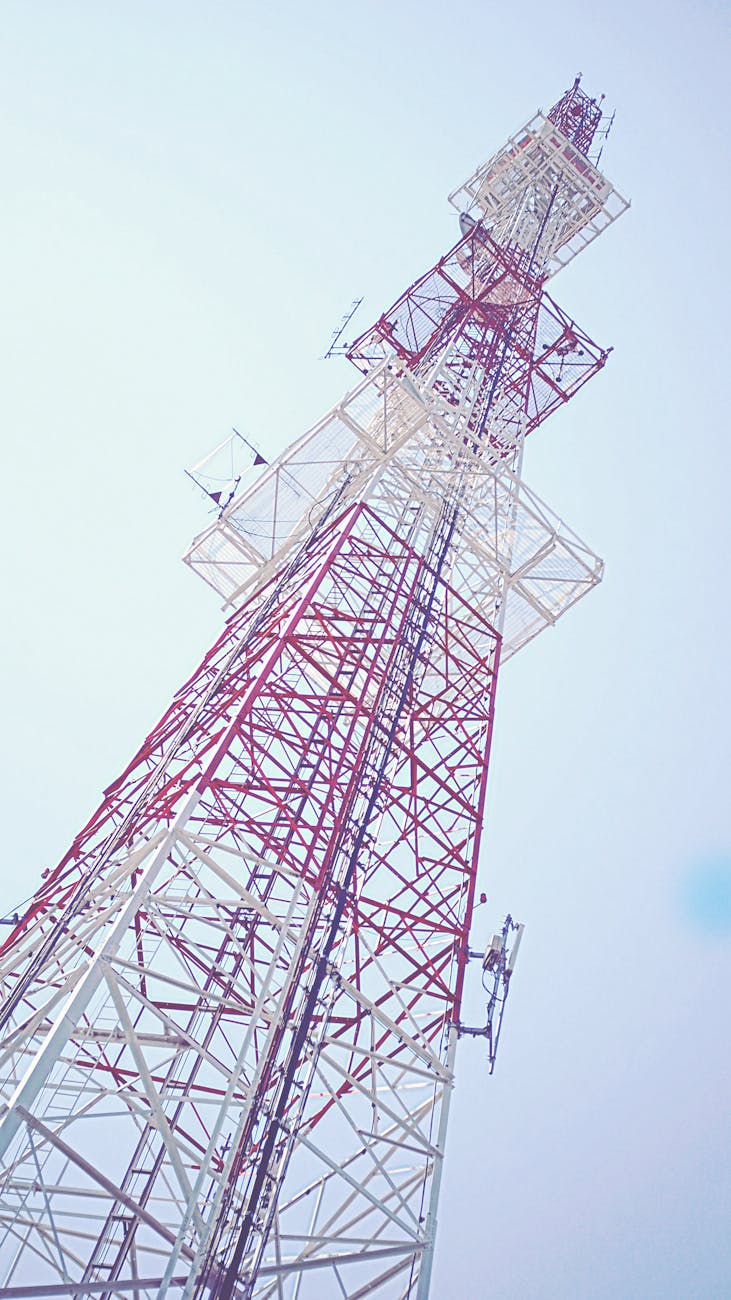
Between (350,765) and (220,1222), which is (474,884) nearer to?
(350,765)

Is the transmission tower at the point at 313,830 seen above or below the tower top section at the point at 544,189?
below

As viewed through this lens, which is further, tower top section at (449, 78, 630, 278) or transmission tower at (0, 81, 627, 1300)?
tower top section at (449, 78, 630, 278)

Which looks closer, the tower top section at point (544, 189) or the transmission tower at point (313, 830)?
the transmission tower at point (313, 830)

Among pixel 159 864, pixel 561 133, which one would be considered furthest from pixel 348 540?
pixel 561 133

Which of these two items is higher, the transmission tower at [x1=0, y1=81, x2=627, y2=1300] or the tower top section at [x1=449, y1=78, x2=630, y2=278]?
the tower top section at [x1=449, y1=78, x2=630, y2=278]

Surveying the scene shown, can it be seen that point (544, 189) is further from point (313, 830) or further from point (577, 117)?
point (313, 830)

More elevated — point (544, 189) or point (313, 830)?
point (544, 189)

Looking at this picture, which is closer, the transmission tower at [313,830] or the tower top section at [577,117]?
the transmission tower at [313,830]

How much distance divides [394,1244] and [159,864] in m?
5.06

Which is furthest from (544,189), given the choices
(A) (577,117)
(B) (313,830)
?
(B) (313,830)

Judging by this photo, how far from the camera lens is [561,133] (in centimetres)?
3061

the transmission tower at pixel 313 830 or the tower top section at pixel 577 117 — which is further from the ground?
the tower top section at pixel 577 117

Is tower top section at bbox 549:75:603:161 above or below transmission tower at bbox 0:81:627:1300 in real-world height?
above

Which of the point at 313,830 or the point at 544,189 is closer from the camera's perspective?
the point at 313,830
